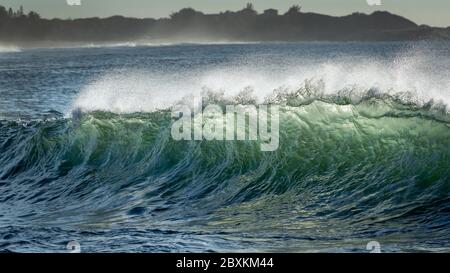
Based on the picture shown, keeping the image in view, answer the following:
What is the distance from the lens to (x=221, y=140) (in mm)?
14445

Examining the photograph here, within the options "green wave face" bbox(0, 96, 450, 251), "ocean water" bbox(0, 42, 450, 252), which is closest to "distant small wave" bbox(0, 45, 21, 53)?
"ocean water" bbox(0, 42, 450, 252)

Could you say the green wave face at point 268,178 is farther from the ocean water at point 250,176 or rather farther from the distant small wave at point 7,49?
the distant small wave at point 7,49

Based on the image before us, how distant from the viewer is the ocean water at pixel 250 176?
30.7 feet

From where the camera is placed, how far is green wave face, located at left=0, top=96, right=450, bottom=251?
32.3 feet

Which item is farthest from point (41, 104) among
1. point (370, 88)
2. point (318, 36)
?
point (318, 36)

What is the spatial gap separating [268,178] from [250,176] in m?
0.41

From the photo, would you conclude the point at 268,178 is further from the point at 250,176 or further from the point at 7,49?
the point at 7,49

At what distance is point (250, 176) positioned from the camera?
12.9m

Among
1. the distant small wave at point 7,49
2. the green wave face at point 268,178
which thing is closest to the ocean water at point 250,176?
the green wave face at point 268,178

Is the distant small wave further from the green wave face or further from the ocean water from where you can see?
the green wave face

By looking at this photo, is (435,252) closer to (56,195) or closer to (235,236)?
(235,236)

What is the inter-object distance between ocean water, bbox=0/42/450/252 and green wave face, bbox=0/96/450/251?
0.03 meters

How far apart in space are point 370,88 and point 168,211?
516 cm

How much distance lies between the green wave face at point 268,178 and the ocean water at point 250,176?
0.03 metres
